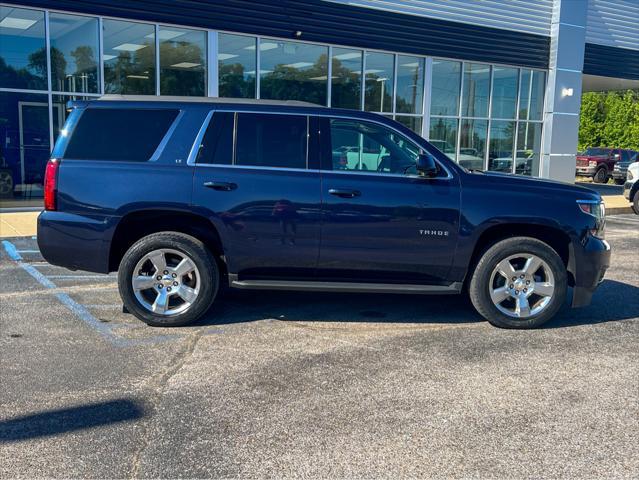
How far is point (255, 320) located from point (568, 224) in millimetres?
3007

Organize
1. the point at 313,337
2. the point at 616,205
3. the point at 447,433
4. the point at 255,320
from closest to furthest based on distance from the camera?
the point at 447,433 < the point at 313,337 < the point at 255,320 < the point at 616,205

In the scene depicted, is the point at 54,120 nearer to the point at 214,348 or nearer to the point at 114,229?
the point at 114,229

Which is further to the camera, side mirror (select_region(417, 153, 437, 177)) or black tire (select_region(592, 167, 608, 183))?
black tire (select_region(592, 167, 608, 183))

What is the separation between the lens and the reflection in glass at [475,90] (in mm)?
20094

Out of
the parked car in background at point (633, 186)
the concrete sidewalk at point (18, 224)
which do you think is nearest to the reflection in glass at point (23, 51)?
the concrete sidewalk at point (18, 224)

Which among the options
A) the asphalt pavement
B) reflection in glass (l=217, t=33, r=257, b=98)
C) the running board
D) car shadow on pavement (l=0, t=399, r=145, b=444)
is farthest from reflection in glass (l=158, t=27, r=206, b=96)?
car shadow on pavement (l=0, t=399, r=145, b=444)

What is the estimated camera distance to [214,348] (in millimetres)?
5137

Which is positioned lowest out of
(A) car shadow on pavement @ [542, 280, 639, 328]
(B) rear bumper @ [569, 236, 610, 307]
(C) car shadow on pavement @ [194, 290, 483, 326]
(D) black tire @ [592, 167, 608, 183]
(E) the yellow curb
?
(C) car shadow on pavement @ [194, 290, 483, 326]

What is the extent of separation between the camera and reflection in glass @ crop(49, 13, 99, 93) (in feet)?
45.4

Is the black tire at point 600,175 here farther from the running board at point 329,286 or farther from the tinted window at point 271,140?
the tinted window at point 271,140

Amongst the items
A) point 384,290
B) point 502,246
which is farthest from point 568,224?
point 384,290

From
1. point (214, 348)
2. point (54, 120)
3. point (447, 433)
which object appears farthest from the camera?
point (54, 120)

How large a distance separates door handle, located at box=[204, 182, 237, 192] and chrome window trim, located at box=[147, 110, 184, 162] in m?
0.53

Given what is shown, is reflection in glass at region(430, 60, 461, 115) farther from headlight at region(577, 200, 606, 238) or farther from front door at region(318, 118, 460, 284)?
front door at region(318, 118, 460, 284)
